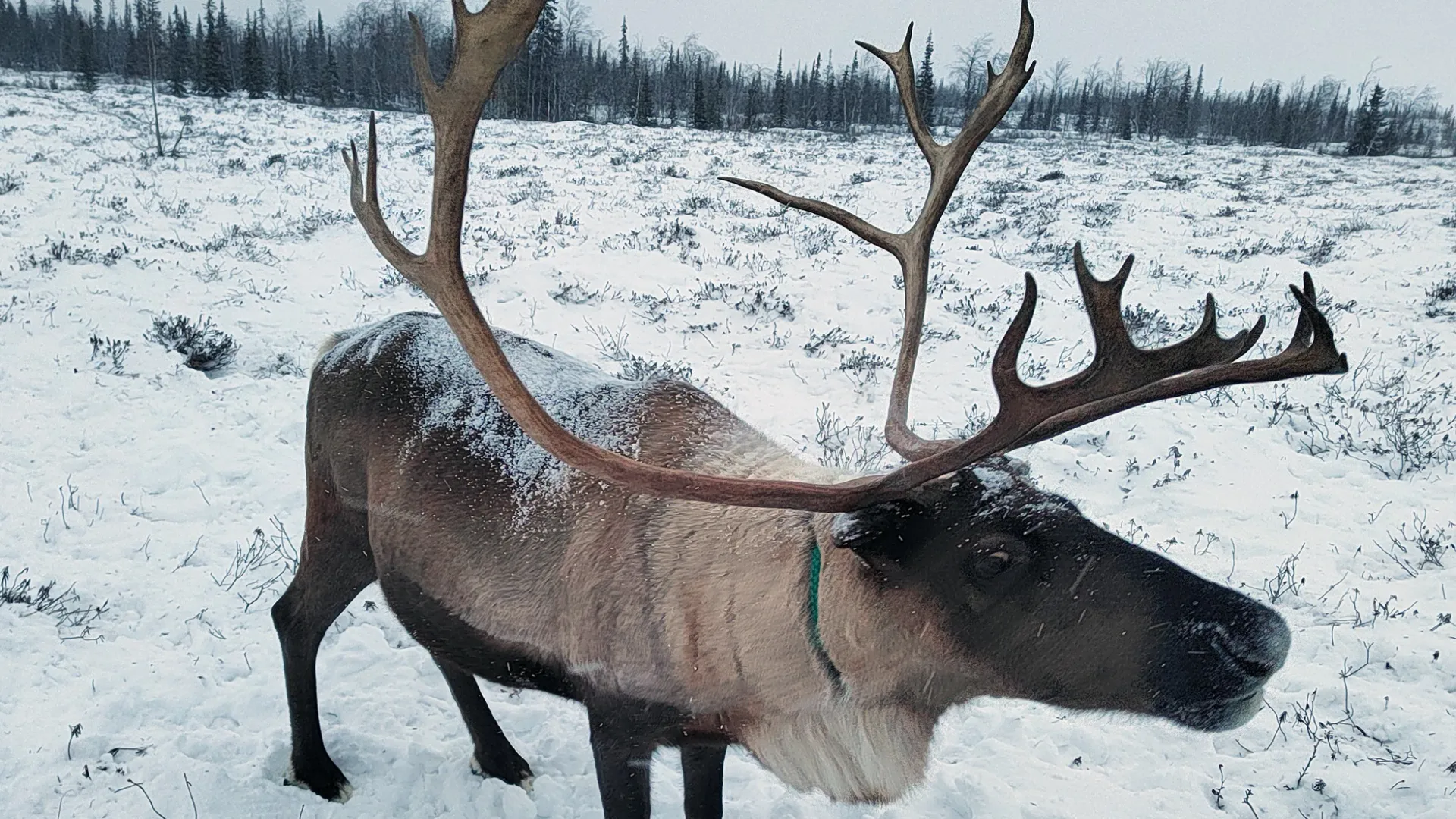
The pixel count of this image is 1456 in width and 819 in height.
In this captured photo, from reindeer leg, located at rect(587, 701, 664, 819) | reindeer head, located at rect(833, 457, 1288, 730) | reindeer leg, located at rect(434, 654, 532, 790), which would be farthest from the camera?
reindeer leg, located at rect(434, 654, 532, 790)

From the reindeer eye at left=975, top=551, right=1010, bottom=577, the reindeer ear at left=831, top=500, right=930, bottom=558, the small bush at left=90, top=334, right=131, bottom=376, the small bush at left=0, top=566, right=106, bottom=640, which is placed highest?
the reindeer ear at left=831, top=500, right=930, bottom=558

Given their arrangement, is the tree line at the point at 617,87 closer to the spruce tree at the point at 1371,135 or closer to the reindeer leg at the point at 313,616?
the spruce tree at the point at 1371,135

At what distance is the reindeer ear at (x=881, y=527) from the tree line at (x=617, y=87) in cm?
4211

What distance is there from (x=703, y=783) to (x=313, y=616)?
1.38 m

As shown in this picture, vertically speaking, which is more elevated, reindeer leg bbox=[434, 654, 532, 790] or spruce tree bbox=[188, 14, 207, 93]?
spruce tree bbox=[188, 14, 207, 93]

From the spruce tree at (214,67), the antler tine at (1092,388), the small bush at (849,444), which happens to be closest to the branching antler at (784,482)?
the antler tine at (1092,388)

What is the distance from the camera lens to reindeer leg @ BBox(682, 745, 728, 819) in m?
2.34

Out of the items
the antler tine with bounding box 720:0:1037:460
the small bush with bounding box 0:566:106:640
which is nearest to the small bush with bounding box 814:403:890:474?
the antler tine with bounding box 720:0:1037:460

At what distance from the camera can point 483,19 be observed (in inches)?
59.9

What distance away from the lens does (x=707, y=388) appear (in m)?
6.02

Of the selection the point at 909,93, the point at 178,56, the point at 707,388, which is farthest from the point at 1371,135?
the point at 178,56

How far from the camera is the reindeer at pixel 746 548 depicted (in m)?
1.59

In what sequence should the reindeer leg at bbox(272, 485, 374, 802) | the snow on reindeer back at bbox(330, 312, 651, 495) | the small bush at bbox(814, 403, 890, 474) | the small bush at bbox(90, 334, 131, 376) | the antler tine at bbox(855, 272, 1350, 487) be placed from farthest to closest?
the small bush at bbox(90, 334, 131, 376) < the small bush at bbox(814, 403, 890, 474) < the reindeer leg at bbox(272, 485, 374, 802) < the snow on reindeer back at bbox(330, 312, 651, 495) < the antler tine at bbox(855, 272, 1350, 487)

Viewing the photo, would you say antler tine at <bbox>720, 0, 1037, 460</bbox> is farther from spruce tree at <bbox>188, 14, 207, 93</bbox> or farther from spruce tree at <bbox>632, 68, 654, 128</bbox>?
spruce tree at <bbox>188, 14, 207, 93</bbox>
